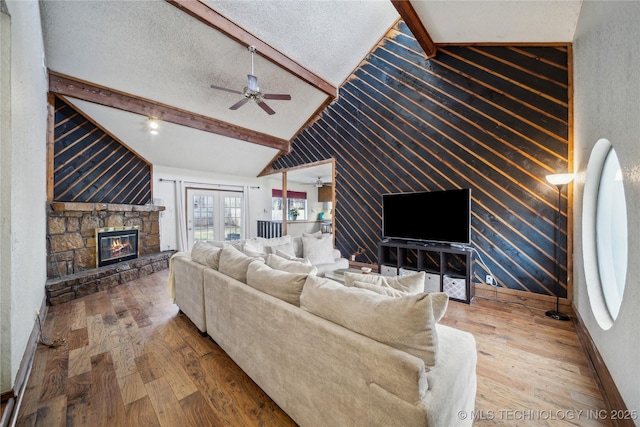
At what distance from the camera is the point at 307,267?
182 centimetres

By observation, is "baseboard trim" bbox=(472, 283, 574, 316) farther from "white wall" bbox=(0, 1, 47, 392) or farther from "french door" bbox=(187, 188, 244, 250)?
"french door" bbox=(187, 188, 244, 250)

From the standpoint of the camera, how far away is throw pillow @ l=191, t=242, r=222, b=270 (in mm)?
2371

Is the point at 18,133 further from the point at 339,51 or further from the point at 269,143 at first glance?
the point at 269,143

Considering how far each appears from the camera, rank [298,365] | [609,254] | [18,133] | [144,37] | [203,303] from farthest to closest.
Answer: [144,37] < [203,303] < [609,254] < [18,133] < [298,365]

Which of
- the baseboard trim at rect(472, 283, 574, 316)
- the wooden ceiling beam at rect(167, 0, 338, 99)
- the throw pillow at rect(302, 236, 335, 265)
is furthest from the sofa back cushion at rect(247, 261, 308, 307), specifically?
the wooden ceiling beam at rect(167, 0, 338, 99)

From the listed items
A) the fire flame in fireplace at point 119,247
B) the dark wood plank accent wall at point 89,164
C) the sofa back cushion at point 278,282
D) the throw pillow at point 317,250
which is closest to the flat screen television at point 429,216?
the throw pillow at point 317,250

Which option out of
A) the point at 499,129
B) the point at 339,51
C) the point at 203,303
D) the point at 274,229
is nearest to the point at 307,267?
the point at 203,303

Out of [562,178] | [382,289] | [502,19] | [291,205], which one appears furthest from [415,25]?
[291,205]

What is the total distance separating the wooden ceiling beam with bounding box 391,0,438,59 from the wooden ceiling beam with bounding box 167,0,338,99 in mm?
1909

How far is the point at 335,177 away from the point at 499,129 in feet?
9.53

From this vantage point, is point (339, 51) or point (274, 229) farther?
point (274, 229)

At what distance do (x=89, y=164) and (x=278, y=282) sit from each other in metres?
5.05

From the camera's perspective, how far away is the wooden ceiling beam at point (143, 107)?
3.78 meters

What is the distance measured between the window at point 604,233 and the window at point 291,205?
7246mm
